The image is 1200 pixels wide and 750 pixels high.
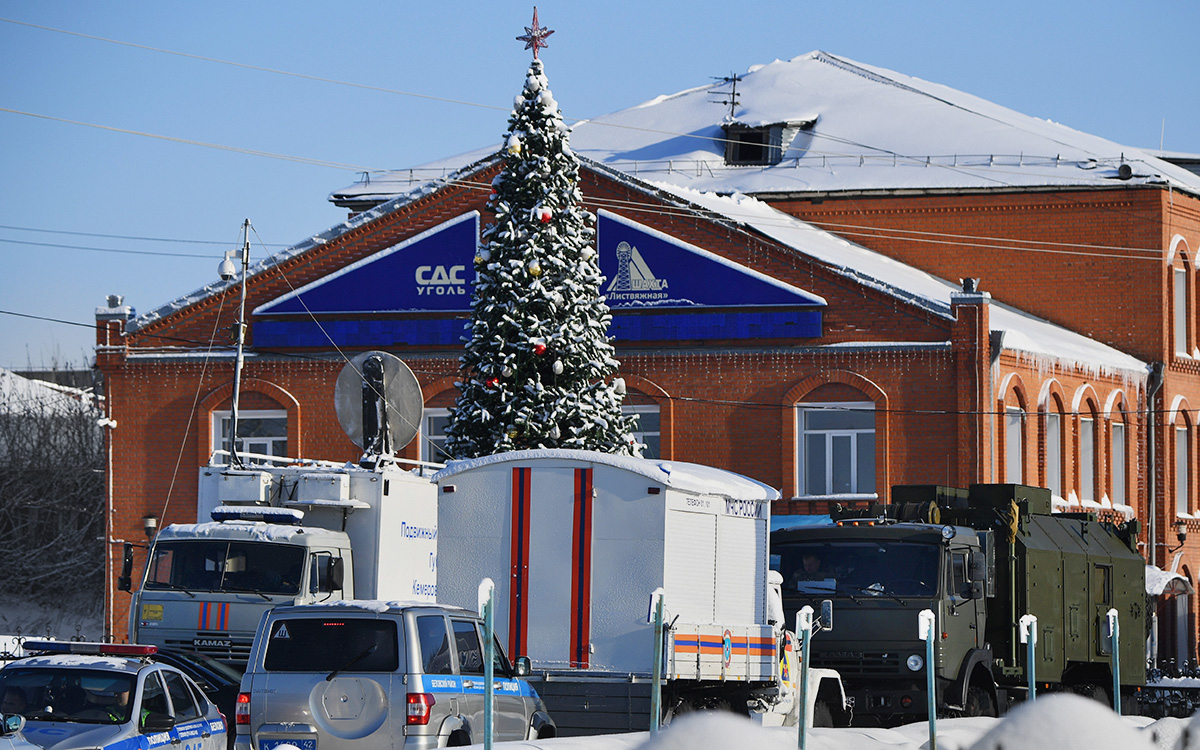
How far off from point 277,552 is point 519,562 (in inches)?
124

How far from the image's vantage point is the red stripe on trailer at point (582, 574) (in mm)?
17203

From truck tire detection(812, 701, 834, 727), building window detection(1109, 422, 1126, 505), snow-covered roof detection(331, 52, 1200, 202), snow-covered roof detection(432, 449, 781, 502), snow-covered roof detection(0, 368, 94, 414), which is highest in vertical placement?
snow-covered roof detection(331, 52, 1200, 202)

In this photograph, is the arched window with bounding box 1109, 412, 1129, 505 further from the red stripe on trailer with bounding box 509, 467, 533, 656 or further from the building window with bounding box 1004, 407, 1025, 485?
the red stripe on trailer with bounding box 509, 467, 533, 656

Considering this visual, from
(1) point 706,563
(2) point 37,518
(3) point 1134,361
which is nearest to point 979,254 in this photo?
(3) point 1134,361

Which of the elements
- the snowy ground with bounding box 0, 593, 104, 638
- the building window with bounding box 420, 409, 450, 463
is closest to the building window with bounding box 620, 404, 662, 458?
the building window with bounding box 420, 409, 450, 463

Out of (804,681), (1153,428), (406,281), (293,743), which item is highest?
(406,281)

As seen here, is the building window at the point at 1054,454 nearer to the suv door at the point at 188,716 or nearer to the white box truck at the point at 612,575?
the white box truck at the point at 612,575

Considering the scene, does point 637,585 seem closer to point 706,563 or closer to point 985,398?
point 706,563

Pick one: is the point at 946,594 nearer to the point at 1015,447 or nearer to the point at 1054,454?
the point at 1015,447

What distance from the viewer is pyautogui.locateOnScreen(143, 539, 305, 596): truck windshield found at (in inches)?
747

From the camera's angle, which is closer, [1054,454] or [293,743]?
[293,743]

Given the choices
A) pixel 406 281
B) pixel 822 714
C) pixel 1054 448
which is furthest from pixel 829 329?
pixel 822 714

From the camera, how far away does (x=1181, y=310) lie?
42875 mm

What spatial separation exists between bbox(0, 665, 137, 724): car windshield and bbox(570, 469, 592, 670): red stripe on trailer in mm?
5367
